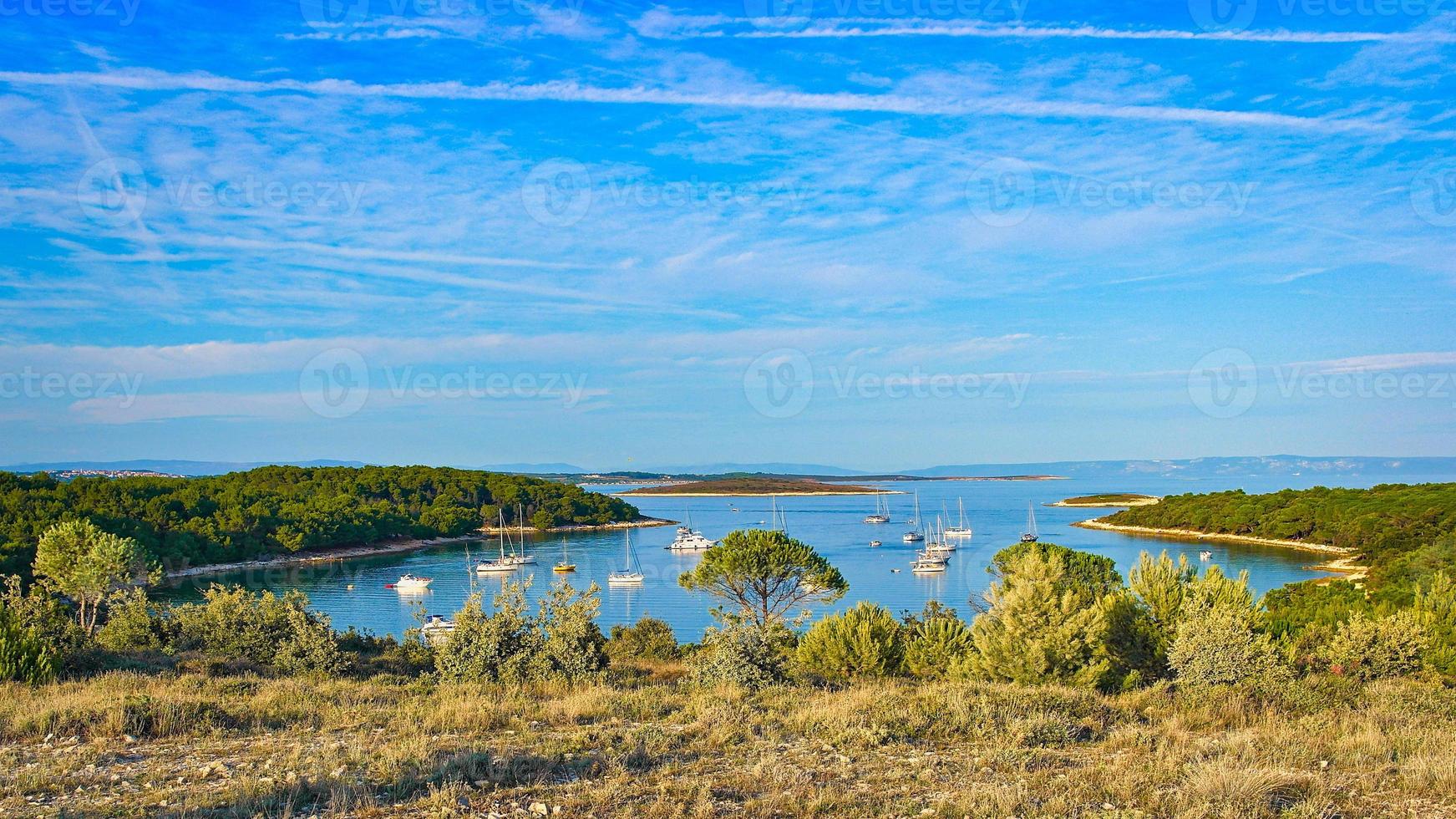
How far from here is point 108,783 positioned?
5.99 meters

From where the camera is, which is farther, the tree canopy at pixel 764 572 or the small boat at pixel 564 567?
the small boat at pixel 564 567

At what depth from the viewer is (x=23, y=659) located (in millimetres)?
10227

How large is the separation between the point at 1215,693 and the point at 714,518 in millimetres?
131179

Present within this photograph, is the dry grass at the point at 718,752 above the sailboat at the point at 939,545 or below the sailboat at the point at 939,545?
above

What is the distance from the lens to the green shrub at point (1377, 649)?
13.2 m

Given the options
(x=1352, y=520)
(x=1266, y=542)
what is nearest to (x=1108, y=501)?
(x=1266, y=542)

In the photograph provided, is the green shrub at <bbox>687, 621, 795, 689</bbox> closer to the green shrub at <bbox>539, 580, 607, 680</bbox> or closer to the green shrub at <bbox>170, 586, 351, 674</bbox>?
the green shrub at <bbox>539, 580, 607, 680</bbox>

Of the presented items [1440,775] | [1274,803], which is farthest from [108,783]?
[1440,775]

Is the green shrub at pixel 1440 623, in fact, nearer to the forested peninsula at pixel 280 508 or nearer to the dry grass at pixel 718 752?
the dry grass at pixel 718 752

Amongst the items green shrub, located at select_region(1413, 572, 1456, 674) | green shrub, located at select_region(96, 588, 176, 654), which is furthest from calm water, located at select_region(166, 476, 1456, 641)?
green shrub, located at select_region(96, 588, 176, 654)

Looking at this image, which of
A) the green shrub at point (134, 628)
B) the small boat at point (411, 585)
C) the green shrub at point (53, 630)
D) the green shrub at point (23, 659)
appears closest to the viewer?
the green shrub at point (23, 659)

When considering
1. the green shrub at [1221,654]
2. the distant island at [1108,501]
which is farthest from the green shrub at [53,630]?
the distant island at [1108,501]

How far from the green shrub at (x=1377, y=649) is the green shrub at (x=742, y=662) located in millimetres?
7848

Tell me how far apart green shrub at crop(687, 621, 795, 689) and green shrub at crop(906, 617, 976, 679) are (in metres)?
2.57
